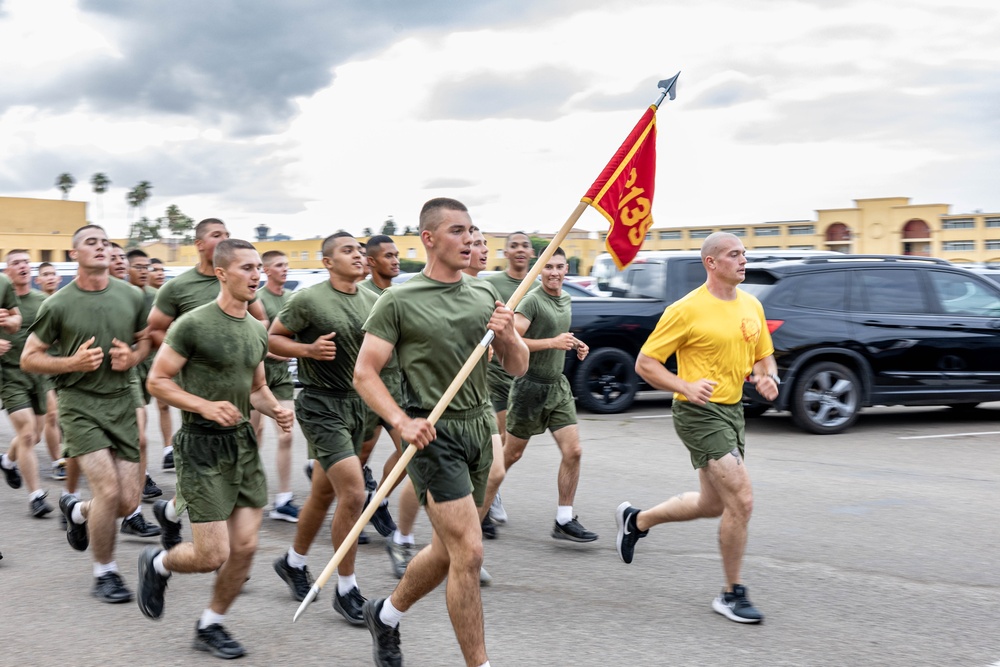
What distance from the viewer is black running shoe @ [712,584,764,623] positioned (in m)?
4.75

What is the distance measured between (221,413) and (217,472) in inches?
11.1

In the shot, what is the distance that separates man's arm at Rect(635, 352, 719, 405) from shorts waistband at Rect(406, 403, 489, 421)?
4.10 feet

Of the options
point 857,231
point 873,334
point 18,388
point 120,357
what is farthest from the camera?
point 857,231

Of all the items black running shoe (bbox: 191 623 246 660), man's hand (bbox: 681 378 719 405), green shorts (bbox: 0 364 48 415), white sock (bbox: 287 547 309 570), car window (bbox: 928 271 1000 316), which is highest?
car window (bbox: 928 271 1000 316)

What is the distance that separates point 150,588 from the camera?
A: 455 centimetres

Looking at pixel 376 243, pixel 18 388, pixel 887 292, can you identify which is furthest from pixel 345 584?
pixel 887 292

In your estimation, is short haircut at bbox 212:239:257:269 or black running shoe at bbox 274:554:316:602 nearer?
short haircut at bbox 212:239:257:269

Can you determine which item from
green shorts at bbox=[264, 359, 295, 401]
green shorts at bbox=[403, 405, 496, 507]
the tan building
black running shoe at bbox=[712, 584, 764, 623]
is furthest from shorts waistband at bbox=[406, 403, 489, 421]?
the tan building

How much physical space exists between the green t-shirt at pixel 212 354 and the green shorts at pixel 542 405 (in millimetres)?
2326

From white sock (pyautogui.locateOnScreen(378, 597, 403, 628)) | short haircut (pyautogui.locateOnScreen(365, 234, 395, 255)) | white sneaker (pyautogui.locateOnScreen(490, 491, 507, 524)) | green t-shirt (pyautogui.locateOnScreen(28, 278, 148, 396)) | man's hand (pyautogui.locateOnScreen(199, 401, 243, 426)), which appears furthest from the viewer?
short haircut (pyautogui.locateOnScreen(365, 234, 395, 255))

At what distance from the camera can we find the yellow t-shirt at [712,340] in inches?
200

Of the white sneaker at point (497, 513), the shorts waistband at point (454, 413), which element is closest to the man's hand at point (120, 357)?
the shorts waistband at point (454, 413)

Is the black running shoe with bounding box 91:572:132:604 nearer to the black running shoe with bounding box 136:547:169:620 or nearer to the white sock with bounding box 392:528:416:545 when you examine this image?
the black running shoe with bounding box 136:547:169:620

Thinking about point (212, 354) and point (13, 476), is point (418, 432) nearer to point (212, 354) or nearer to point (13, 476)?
point (212, 354)
